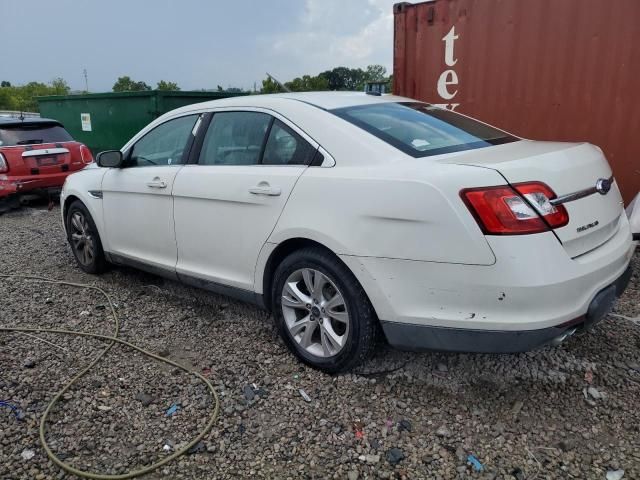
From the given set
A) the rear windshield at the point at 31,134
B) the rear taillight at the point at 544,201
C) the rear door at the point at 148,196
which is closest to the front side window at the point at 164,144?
the rear door at the point at 148,196

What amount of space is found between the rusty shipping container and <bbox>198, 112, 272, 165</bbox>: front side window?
329cm

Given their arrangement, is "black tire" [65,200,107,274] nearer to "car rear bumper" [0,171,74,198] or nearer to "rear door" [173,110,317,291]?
"rear door" [173,110,317,291]

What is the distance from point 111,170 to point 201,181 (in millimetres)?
1317

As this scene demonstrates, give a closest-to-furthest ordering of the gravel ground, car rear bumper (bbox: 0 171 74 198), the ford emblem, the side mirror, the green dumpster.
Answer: the gravel ground
the ford emblem
the side mirror
car rear bumper (bbox: 0 171 74 198)
the green dumpster

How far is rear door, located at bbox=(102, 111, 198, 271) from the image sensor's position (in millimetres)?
3844

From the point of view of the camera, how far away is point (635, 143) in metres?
5.01

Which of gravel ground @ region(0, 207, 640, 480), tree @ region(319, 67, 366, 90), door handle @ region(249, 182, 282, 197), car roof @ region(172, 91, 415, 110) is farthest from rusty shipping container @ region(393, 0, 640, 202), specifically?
tree @ region(319, 67, 366, 90)

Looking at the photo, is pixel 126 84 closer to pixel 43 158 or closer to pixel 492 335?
pixel 43 158

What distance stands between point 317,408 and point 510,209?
4.52 feet

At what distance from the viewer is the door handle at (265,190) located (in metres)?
3.05

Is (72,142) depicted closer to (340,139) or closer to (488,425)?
(340,139)

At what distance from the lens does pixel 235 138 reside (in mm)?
3510

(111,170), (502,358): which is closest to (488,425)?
(502,358)

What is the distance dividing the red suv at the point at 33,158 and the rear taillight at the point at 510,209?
7.60 meters
